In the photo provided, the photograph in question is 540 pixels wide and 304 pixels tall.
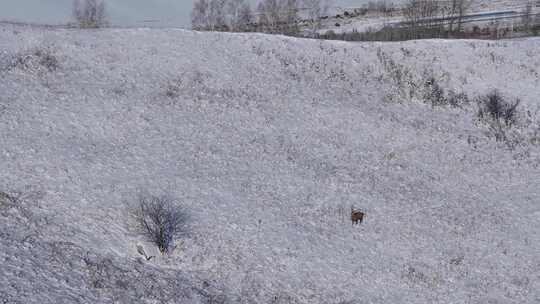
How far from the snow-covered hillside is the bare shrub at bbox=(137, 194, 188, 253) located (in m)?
0.37

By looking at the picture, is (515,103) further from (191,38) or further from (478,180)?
(191,38)

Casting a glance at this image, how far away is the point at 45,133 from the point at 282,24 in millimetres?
42756

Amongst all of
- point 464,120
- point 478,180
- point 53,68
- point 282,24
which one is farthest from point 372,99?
point 282,24

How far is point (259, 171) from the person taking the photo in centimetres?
2117

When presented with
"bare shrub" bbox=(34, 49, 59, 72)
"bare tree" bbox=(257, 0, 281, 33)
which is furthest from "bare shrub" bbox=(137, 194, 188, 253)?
"bare tree" bbox=(257, 0, 281, 33)

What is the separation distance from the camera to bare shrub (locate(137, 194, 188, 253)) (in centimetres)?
1570

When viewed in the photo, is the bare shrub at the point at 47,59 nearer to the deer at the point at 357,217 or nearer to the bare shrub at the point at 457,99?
the deer at the point at 357,217

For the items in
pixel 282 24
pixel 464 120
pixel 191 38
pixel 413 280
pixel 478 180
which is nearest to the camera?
pixel 413 280

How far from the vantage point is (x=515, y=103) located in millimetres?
31062

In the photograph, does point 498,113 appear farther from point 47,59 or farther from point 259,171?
point 47,59

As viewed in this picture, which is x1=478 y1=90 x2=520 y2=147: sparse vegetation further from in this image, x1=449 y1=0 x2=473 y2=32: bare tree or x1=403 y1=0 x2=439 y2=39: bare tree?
x1=449 y1=0 x2=473 y2=32: bare tree

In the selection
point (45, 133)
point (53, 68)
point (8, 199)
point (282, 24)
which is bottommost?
point (8, 199)

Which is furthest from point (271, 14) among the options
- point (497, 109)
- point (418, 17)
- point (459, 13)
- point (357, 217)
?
point (357, 217)

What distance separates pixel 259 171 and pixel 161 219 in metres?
6.02
